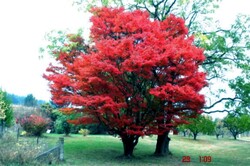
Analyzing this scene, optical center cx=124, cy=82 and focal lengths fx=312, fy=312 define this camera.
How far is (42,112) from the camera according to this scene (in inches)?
1630

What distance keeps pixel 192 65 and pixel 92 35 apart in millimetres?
6615

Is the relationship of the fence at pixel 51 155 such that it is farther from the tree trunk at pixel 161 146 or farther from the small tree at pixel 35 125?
the small tree at pixel 35 125

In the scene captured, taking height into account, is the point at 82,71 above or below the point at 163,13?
below

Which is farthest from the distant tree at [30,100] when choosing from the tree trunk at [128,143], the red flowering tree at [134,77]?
the tree trunk at [128,143]

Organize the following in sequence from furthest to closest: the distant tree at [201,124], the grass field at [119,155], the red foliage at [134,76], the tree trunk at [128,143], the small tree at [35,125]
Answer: the small tree at [35,125], the distant tree at [201,124], the tree trunk at [128,143], the grass field at [119,155], the red foliage at [134,76]

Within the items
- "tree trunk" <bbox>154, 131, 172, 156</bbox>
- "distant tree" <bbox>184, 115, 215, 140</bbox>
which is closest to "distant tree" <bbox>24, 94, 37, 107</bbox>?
"distant tree" <bbox>184, 115, 215, 140</bbox>

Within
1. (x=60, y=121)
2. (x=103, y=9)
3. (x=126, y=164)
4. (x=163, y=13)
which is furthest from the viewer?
(x=60, y=121)

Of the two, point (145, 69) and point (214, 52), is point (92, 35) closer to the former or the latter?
point (145, 69)

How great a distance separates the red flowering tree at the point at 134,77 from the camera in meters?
16.1

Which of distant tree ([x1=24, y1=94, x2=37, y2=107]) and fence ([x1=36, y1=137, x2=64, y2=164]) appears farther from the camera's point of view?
distant tree ([x1=24, y1=94, x2=37, y2=107])

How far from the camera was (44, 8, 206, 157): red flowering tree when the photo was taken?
16.1 m

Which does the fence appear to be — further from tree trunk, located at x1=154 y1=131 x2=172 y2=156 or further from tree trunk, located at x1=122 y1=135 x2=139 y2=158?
tree trunk, located at x1=154 y1=131 x2=172 y2=156

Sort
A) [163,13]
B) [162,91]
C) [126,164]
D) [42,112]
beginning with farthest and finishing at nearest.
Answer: [42,112] → [163,13] → [126,164] → [162,91]

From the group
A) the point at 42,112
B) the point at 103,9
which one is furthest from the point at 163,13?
the point at 42,112
